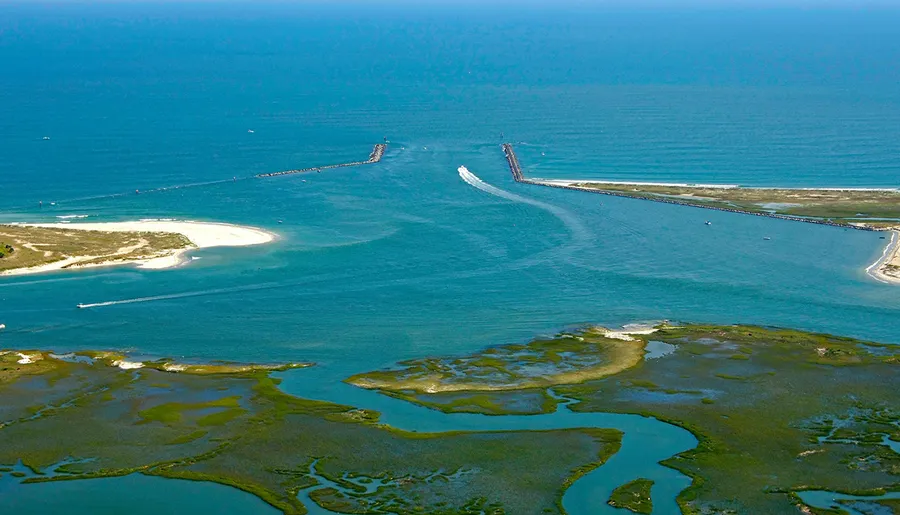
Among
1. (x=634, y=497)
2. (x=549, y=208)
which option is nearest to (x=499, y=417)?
(x=634, y=497)

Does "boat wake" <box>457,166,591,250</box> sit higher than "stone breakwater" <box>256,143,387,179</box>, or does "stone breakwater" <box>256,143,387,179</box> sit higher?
"stone breakwater" <box>256,143,387,179</box>

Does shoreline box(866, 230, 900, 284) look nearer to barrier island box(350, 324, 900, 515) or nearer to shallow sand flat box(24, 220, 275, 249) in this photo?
barrier island box(350, 324, 900, 515)

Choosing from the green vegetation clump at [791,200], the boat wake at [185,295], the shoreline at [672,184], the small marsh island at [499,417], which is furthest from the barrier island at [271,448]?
the shoreline at [672,184]

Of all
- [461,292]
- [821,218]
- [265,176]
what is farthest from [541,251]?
[265,176]

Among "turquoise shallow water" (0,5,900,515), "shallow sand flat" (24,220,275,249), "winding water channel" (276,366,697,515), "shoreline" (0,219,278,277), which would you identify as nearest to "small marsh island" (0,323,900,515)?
"winding water channel" (276,366,697,515)

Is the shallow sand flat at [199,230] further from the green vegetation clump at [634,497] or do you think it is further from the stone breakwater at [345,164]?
the green vegetation clump at [634,497]

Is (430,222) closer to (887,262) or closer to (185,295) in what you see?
(185,295)
